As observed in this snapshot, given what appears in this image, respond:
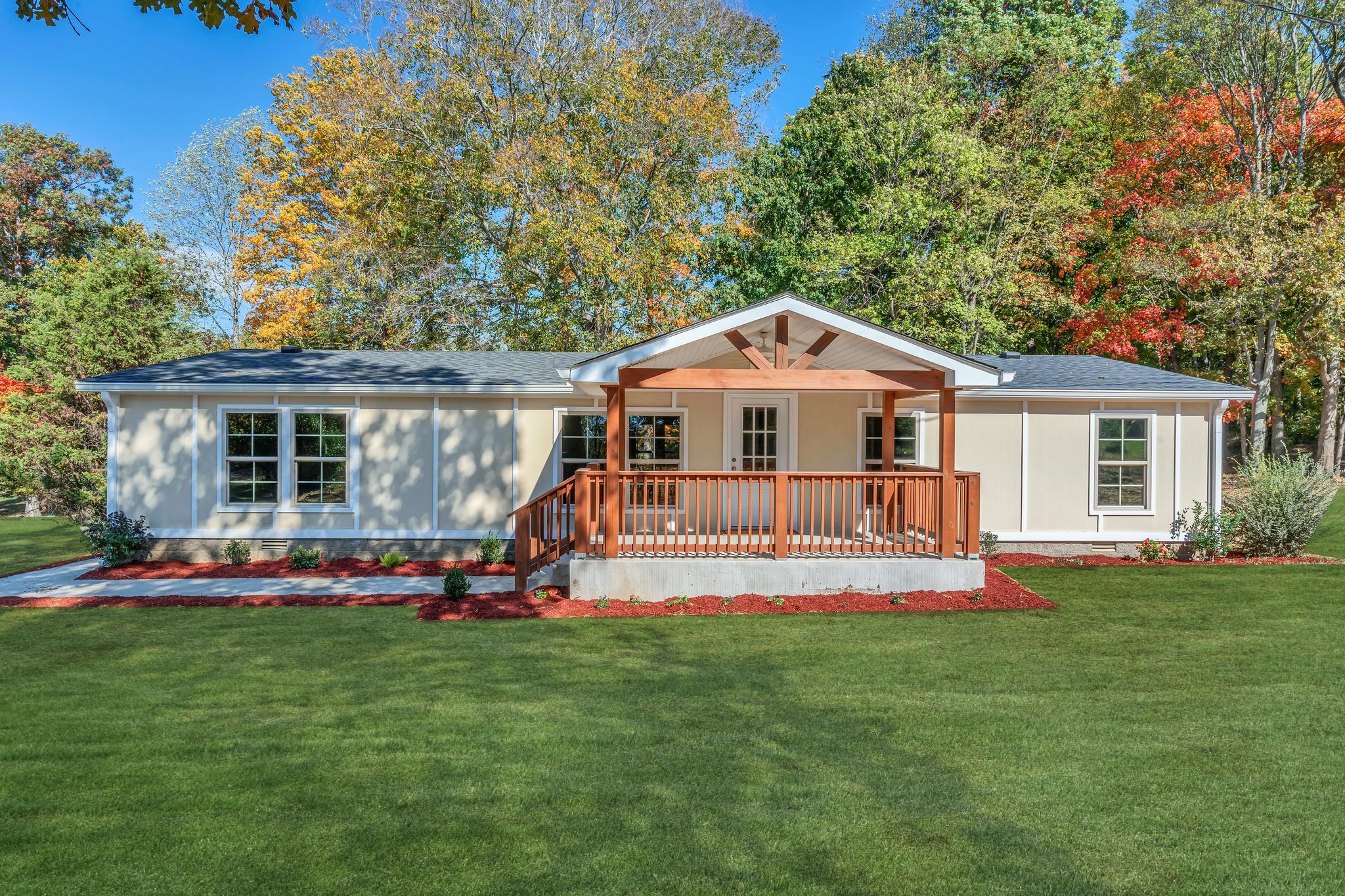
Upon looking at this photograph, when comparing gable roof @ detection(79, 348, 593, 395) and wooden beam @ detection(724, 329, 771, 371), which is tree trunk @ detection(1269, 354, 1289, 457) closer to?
wooden beam @ detection(724, 329, 771, 371)

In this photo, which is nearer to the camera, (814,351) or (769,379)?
(769,379)

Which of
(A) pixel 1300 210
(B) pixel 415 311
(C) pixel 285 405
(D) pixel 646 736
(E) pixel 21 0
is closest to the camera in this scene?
(E) pixel 21 0

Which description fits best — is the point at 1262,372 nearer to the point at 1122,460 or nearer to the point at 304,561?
the point at 1122,460

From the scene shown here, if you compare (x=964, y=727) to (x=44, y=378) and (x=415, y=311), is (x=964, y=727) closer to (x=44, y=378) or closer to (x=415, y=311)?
(x=415, y=311)

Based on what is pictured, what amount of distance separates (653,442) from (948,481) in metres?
4.70

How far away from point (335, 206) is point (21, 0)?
18722 millimetres

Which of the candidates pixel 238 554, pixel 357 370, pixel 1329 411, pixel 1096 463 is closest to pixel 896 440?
pixel 1096 463

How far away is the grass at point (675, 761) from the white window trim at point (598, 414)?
4.74 m

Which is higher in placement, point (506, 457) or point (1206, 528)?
point (506, 457)

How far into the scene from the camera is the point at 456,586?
912 cm

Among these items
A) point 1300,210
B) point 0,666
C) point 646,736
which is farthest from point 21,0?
point 1300,210

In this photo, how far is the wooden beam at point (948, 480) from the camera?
30.9 ft

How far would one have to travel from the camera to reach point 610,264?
19.3 meters

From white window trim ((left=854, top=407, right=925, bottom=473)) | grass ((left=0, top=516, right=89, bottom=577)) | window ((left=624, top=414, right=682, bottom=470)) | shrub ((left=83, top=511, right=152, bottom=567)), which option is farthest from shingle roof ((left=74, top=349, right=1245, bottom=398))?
grass ((left=0, top=516, right=89, bottom=577))
